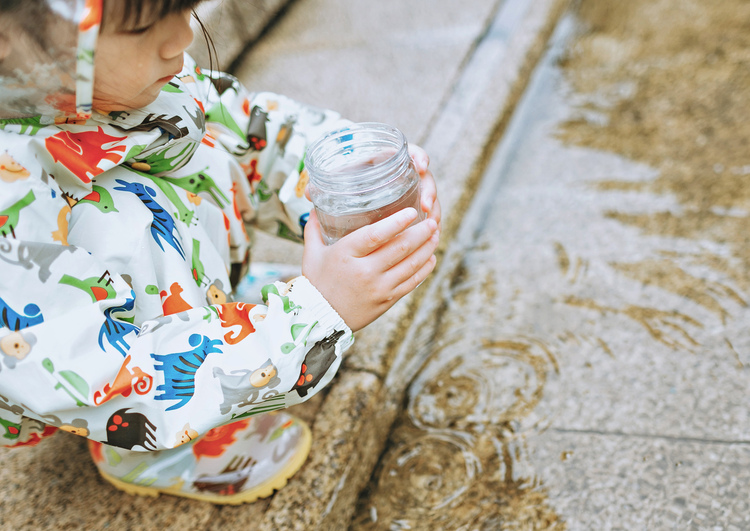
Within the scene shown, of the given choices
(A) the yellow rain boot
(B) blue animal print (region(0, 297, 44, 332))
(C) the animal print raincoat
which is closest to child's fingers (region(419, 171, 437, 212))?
(C) the animal print raincoat

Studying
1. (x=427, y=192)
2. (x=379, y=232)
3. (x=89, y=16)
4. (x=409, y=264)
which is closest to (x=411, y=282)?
(x=409, y=264)

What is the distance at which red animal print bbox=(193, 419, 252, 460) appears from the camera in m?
1.44

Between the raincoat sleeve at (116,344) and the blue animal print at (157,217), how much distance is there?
0.05 metres

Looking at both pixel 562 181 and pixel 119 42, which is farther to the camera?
pixel 562 181

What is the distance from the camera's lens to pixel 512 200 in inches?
92.0

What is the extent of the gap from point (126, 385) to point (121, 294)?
16 centimetres

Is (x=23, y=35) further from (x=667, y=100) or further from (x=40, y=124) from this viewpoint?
(x=667, y=100)

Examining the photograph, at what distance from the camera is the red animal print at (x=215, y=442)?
4.73 feet

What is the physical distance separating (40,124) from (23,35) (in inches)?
7.1

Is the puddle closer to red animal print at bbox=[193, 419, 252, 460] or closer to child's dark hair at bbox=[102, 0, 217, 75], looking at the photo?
red animal print at bbox=[193, 419, 252, 460]

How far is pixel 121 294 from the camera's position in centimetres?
108

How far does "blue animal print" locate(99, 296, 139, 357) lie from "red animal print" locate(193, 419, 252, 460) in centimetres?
46

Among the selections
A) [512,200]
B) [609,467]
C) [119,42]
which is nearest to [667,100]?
[512,200]

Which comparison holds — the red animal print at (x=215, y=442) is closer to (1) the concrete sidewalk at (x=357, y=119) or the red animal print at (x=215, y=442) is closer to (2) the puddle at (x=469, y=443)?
(1) the concrete sidewalk at (x=357, y=119)
